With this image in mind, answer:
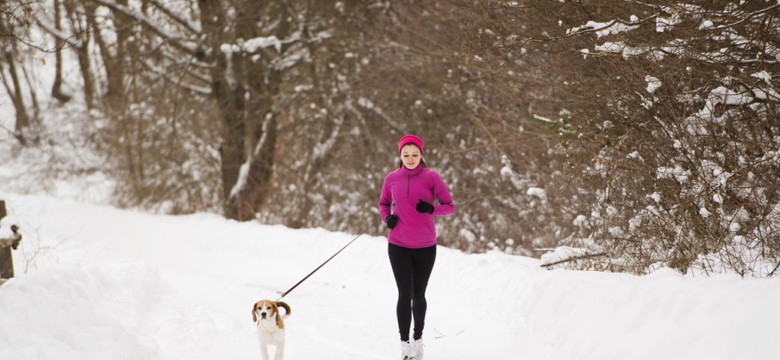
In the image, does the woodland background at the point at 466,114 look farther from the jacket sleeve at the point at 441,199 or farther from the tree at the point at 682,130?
the jacket sleeve at the point at 441,199

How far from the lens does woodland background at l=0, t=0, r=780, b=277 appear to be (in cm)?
593

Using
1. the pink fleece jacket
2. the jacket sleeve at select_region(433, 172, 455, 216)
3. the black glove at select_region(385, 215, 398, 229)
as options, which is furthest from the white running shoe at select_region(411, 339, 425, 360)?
the jacket sleeve at select_region(433, 172, 455, 216)

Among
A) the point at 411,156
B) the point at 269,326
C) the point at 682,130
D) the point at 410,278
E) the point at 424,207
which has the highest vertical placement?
the point at 682,130

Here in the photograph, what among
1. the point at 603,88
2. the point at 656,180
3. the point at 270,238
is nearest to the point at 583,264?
the point at 656,180

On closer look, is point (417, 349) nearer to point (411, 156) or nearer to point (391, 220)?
point (391, 220)

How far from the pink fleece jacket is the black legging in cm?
8

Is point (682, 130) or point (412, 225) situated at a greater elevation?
point (682, 130)

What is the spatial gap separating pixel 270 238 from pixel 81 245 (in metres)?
5.45

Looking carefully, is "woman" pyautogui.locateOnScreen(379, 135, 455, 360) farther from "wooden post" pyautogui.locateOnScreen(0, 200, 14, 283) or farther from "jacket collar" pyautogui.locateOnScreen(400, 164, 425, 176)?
"wooden post" pyautogui.locateOnScreen(0, 200, 14, 283)

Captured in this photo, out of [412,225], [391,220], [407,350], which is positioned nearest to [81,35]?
[391,220]

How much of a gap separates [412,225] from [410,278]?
479 millimetres

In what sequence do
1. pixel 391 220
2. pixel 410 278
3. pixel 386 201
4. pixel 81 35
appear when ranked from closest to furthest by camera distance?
pixel 391 220, pixel 410 278, pixel 386 201, pixel 81 35

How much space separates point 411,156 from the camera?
5.76m

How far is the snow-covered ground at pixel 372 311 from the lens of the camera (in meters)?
4.59
